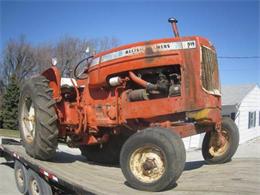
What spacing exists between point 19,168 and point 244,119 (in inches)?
700

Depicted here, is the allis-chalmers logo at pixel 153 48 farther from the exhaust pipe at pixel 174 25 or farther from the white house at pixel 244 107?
the white house at pixel 244 107

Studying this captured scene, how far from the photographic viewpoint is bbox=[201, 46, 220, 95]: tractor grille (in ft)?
19.1

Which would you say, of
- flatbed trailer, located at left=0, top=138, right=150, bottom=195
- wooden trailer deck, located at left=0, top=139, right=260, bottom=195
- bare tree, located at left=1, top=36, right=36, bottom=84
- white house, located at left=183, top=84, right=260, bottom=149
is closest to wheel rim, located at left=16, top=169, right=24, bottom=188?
flatbed trailer, located at left=0, top=138, right=150, bottom=195

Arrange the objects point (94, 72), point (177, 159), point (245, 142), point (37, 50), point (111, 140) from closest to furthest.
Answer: point (177, 159) < point (94, 72) < point (111, 140) < point (245, 142) < point (37, 50)

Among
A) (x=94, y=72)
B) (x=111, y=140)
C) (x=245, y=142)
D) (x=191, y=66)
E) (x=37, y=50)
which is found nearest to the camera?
(x=191, y=66)

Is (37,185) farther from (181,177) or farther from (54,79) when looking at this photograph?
(181,177)

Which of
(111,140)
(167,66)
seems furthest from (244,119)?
(167,66)

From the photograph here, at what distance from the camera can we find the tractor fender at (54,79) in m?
7.39

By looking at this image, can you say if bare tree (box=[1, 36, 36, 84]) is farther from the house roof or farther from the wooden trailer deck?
the wooden trailer deck

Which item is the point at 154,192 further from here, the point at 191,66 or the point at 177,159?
the point at 191,66

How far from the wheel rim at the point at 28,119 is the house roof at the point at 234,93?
15.7 metres

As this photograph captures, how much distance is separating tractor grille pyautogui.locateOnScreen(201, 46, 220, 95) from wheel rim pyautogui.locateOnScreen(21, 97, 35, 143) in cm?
334

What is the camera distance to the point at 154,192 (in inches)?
196

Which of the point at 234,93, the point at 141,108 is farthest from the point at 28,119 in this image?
the point at 234,93
